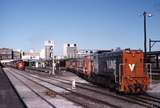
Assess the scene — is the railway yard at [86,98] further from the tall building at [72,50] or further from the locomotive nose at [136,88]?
the tall building at [72,50]

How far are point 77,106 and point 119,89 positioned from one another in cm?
763

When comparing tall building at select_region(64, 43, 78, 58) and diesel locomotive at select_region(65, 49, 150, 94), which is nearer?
diesel locomotive at select_region(65, 49, 150, 94)

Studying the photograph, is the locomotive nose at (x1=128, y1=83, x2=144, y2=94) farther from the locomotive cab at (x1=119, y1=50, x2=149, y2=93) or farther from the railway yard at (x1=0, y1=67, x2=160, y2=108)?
the railway yard at (x1=0, y1=67, x2=160, y2=108)

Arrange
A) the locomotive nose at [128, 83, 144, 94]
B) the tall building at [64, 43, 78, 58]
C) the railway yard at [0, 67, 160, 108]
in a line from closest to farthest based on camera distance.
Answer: the railway yard at [0, 67, 160, 108], the locomotive nose at [128, 83, 144, 94], the tall building at [64, 43, 78, 58]

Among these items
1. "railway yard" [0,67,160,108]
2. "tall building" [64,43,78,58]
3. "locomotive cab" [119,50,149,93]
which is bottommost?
"railway yard" [0,67,160,108]

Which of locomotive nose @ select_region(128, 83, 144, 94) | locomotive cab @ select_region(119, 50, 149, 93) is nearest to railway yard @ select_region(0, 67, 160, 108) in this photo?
locomotive nose @ select_region(128, 83, 144, 94)

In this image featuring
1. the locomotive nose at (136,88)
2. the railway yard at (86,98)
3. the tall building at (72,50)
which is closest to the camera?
the railway yard at (86,98)

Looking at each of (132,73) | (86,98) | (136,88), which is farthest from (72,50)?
(86,98)

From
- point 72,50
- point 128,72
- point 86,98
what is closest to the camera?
point 86,98

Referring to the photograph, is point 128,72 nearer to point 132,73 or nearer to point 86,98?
point 132,73

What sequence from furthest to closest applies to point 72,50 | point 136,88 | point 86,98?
point 72,50 < point 136,88 < point 86,98

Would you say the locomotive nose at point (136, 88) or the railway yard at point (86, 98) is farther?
the locomotive nose at point (136, 88)

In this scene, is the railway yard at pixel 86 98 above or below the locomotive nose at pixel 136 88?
below

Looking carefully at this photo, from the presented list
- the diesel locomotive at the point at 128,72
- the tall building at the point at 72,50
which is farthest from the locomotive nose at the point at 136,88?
the tall building at the point at 72,50
